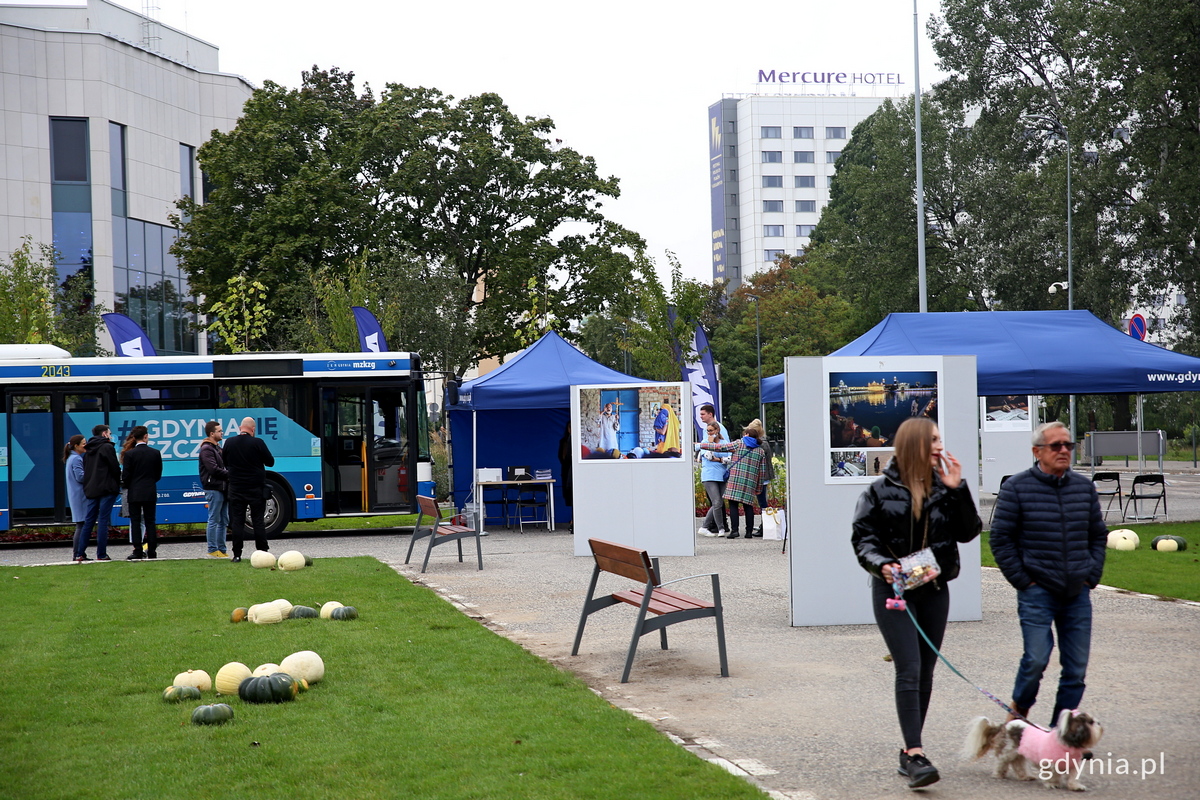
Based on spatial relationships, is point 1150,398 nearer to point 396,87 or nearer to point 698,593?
point 396,87

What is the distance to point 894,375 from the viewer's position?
9711mm

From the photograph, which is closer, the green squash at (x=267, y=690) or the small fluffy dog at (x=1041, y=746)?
the small fluffy dog at (x=1041, y=746)

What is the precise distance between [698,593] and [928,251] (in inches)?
1501

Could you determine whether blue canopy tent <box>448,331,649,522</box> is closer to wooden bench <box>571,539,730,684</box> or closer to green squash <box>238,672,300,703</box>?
wooden bench <box>571,539,730,684</box>

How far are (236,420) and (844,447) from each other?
1299cm

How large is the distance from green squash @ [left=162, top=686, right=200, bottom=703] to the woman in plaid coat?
10.8 m

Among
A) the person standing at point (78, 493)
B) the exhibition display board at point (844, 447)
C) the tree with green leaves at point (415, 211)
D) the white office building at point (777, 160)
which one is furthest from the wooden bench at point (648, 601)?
the white office building at point (777, 160)

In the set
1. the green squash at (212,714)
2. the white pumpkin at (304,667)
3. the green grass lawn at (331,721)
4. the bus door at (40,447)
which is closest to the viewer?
the green grass lawn at (331,721)

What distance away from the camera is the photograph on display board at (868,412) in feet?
31.7

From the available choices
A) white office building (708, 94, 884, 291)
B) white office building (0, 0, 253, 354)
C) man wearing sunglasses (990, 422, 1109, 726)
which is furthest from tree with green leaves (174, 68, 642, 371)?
white office building (708, 94, 884, 291)

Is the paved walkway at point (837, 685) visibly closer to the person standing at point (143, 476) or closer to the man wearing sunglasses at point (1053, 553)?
the man wearing sunglasses at point (1053, 553)

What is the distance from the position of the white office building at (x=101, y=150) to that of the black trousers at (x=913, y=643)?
38.4 metres

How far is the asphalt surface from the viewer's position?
528 cm

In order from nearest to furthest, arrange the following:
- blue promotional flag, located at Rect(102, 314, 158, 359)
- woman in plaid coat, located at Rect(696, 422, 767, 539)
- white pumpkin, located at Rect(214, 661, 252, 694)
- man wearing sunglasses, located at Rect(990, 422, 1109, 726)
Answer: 1. man wearing sunglasses, located at Rect(990, 422, 1109, 726)
2. white pumpkin, located at Rect(214, 661, 252, 694)
3. woman in plaid coat, located at Rect(696, 422, 767, 539)
4. blue promotional flag, located at Rect(102, 314, 158, 359)
